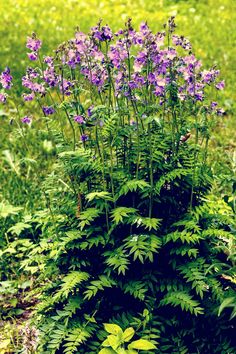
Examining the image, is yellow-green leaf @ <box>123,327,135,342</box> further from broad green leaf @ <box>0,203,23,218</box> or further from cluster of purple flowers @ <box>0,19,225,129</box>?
broad green leaf @ <box>0,203,23,218</box>

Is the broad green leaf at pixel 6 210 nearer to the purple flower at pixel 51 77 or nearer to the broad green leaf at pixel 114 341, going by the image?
the purple flower at pixel 51 77

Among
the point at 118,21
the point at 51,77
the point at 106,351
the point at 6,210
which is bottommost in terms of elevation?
the point at 106,351

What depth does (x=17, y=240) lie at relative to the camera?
384cm

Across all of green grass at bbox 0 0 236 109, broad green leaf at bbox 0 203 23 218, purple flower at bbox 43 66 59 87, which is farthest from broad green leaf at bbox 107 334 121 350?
green grass at bbox 0 0 236 109

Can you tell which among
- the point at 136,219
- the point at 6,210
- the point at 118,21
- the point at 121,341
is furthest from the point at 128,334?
the point at 118,21

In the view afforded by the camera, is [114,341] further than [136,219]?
No

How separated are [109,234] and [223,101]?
3.58 m

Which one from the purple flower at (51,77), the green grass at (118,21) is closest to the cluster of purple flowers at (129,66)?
the purple flower at (51,77)

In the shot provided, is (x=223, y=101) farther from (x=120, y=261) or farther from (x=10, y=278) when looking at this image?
(x=120, y=261)

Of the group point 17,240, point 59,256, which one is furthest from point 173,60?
point 17,240

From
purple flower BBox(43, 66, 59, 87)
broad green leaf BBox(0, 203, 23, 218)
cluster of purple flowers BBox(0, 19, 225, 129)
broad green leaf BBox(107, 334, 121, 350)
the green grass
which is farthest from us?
A: the green grass

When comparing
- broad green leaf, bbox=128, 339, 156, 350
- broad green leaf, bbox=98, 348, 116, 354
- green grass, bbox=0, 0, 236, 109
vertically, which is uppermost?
green grass, bbox=0, 0, 236, 109

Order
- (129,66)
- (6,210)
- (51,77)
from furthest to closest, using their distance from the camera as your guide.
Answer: (6,210), (51,77), (129,66)

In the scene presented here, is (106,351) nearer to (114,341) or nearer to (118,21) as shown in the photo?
(114,341)
